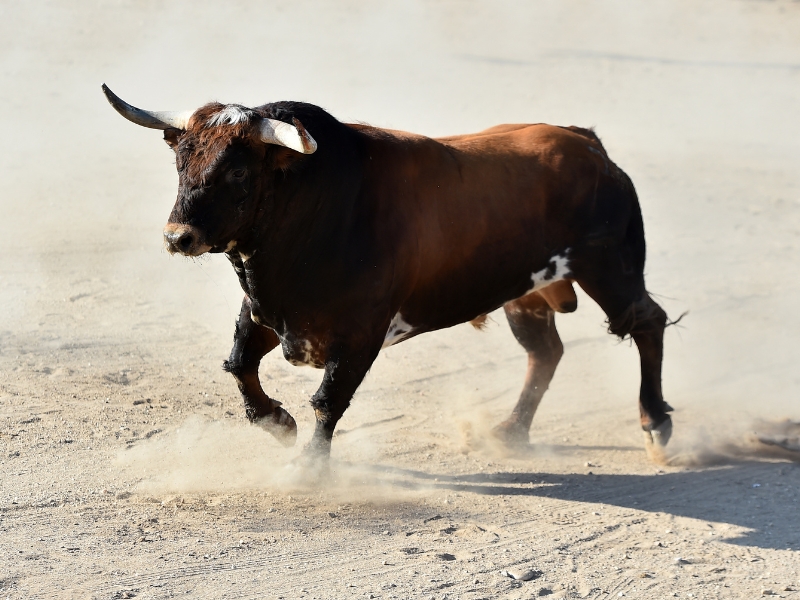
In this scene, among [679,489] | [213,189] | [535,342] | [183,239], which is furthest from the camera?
[535,342]

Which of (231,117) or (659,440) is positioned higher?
(231,117)

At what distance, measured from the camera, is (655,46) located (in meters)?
20.5

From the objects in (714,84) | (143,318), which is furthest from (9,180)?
(714,84)

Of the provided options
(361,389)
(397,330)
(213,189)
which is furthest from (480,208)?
(361,389)

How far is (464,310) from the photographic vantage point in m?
6.16

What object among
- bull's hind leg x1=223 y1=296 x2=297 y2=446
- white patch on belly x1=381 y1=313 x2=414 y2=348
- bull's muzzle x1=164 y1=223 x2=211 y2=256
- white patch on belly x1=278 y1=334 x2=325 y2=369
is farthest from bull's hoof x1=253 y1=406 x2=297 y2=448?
bull's muzzle x1=164 y1=223 x2=211 y2=256

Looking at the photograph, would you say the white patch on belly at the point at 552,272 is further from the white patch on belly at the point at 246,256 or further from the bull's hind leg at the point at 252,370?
the white patch on belly at the point at 246,256

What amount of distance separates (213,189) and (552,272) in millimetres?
2292

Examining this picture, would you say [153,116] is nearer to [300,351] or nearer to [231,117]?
[231,117]

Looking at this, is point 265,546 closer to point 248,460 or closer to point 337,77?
point 248,460

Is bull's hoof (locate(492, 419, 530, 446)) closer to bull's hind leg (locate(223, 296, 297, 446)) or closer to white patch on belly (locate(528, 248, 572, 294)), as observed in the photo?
white patch on belly (locate(528, 248, 572, 294))

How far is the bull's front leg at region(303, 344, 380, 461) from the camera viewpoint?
5551 mm

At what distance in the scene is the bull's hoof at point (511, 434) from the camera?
6863 mm

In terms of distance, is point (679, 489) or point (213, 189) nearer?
point (213, 189)
